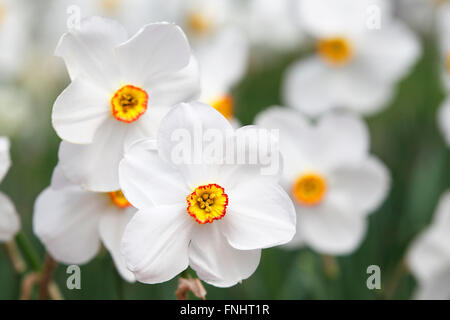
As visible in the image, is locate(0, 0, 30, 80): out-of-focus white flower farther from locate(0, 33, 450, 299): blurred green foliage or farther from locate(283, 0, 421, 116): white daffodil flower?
locate(283, 0, 421, 116): white daffodil flower

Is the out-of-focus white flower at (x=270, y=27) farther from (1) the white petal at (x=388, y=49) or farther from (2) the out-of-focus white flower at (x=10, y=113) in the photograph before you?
(2) the out-of-focus white flower at (x=10, y=113)

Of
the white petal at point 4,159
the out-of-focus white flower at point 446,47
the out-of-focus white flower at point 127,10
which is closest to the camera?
the white petal at point 4,159

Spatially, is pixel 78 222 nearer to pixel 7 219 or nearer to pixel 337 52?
pixel 7 219

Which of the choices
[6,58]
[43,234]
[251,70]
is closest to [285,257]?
[43,234]

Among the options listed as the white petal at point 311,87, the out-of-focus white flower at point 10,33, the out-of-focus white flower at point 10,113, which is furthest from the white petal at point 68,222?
the out-of-focus white flower at point 10,33

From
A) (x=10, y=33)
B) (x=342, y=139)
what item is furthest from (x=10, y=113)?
(x=342, y=139)

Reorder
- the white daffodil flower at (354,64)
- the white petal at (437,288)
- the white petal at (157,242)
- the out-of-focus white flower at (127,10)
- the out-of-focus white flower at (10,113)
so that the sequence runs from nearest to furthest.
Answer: the white petal at (157,242) → the white petal at (437,288) → the white daffodil flower at (354,64) → the out-of-focus white flower at (10,113) → the out-of-focus white flower at (127,10)
